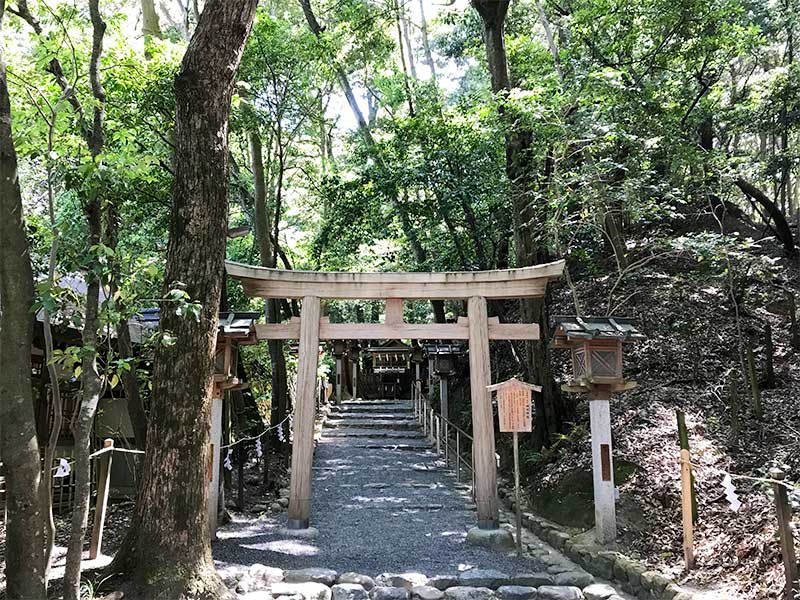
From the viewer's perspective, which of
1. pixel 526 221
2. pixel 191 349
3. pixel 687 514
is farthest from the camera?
pixel 526 221

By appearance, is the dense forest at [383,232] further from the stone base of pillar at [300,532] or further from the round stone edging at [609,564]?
the stone base of pillar at [300,532]

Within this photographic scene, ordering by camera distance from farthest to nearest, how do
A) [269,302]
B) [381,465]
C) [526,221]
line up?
1. [381,465]
2. [269,302]
3. [526,221]

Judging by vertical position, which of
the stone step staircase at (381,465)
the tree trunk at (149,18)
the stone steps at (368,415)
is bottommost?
the stone step staircase at (381,465)

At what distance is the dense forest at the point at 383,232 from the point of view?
167 inches

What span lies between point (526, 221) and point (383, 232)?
478 centimetres

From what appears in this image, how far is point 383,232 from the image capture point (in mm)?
14094

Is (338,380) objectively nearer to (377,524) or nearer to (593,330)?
(377,524)

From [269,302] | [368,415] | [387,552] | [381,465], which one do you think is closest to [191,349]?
[387,552]

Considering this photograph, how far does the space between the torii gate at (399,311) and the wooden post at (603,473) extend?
155 centimetres

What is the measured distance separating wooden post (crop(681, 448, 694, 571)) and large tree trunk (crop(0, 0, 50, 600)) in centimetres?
500

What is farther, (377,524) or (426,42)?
(426,42)

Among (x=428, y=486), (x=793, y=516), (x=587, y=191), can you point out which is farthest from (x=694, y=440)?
(x=428, y=486)

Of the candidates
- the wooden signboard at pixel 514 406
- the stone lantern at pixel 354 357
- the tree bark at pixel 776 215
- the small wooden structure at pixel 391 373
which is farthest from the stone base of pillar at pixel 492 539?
the small wooden structure at pixel 391 373

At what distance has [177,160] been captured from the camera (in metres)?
4.99
